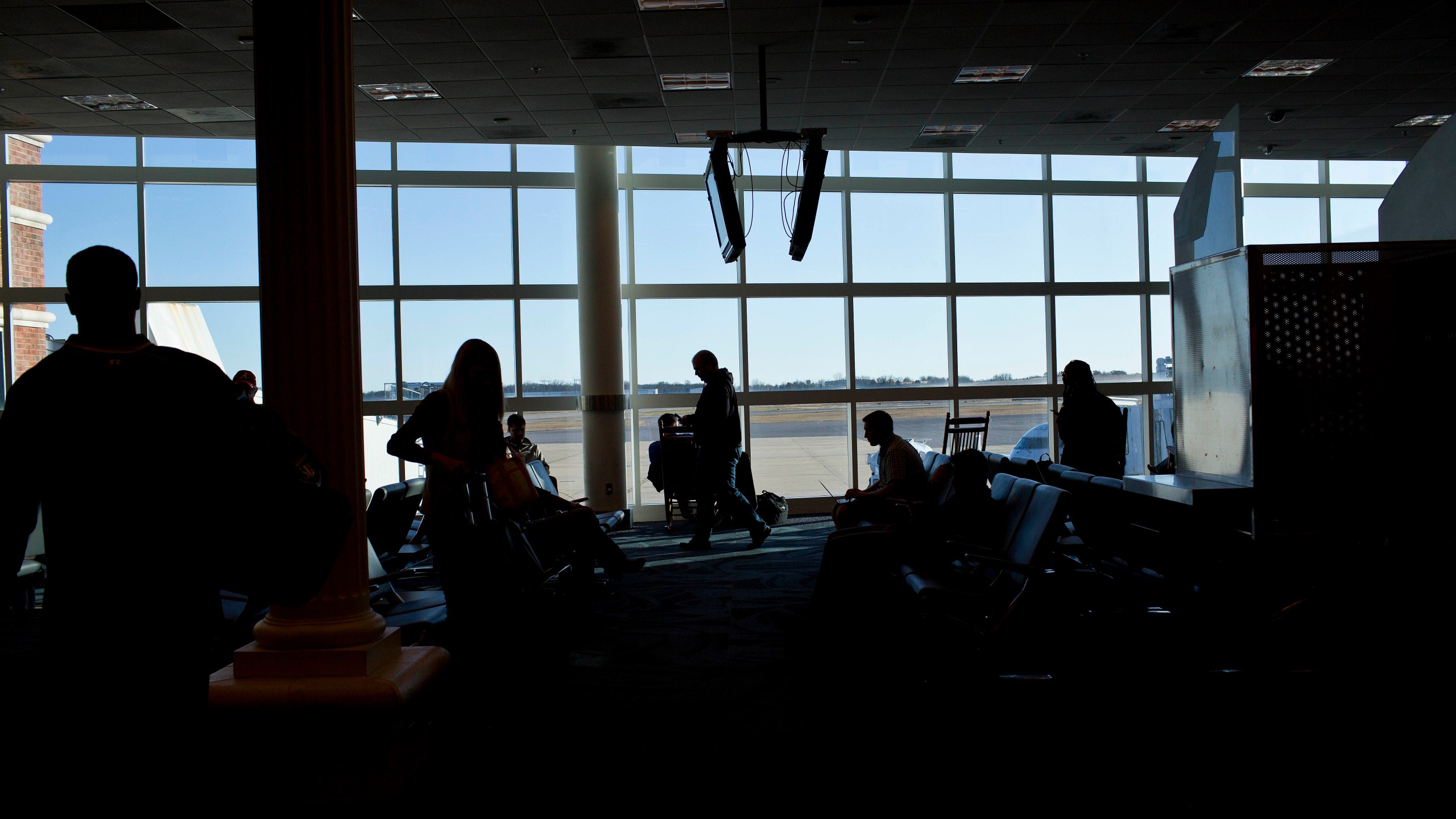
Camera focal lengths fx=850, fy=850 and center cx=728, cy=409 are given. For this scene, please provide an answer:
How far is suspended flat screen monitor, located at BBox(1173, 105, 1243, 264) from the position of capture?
598cm

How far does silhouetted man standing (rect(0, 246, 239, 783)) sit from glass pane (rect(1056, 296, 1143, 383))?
9.64 meters

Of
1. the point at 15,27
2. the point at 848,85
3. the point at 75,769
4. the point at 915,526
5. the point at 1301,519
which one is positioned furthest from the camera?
the point at 848,85

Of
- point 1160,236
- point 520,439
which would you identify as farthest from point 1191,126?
point 520,439

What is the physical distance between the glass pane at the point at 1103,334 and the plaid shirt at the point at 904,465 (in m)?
5.37

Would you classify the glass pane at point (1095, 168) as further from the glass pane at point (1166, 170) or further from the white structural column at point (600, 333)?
the white structural column at point (600, 333)

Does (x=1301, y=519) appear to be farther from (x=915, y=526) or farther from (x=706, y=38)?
(x=706, y=38)

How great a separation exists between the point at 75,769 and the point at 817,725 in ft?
7.54

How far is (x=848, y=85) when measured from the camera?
6.47m

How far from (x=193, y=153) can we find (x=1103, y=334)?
10.2m

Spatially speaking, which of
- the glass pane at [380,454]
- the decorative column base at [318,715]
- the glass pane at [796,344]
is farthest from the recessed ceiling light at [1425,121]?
the glass pane at [380,454]

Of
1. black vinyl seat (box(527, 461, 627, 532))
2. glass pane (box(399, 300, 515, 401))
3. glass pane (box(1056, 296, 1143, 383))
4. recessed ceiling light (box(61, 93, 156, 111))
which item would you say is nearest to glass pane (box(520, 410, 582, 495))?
black vinyl seat (box(527, 461, 627, 532))

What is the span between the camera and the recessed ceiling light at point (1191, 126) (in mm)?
7695

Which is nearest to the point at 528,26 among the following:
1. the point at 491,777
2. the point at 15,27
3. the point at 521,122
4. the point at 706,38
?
the point at 706,38

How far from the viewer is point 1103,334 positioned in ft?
32.9
